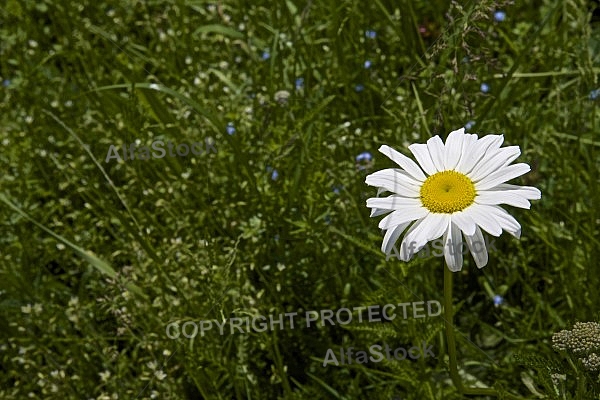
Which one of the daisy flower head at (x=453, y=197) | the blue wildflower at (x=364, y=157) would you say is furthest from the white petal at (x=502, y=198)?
the blue wildflower at (x=364, y=157)

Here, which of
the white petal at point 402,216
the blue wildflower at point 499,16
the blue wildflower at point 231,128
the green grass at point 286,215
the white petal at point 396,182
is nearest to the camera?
the white petal at point 402,216

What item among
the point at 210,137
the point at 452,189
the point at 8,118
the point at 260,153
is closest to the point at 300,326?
the point at 260,153

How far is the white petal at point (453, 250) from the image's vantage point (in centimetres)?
174

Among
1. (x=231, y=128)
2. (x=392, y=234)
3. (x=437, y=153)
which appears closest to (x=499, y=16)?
(x=231, y=128)

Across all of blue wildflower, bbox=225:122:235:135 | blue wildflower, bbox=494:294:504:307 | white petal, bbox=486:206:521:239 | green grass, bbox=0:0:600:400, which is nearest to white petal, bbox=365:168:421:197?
white petal, bbox=486:206:521:239

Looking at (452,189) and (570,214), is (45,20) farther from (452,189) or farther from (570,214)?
(452,189)

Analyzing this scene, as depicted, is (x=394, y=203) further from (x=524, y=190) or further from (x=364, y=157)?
(x=364, y=157)

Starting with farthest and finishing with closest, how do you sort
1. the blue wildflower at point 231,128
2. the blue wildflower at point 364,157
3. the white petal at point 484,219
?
1. the blue wildflower at point 231,128
2. the blue wildflower at point 364,157
3. the white petal at point 484,219

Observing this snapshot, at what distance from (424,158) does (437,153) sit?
0.03 meters

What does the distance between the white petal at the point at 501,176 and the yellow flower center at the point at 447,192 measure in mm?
24

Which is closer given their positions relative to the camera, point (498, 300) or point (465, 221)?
point (465, 221)

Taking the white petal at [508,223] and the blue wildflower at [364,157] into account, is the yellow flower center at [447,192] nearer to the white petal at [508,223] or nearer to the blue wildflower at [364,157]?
the white petal at [508,223]

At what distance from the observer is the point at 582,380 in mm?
1750

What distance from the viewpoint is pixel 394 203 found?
1847 millimetres
